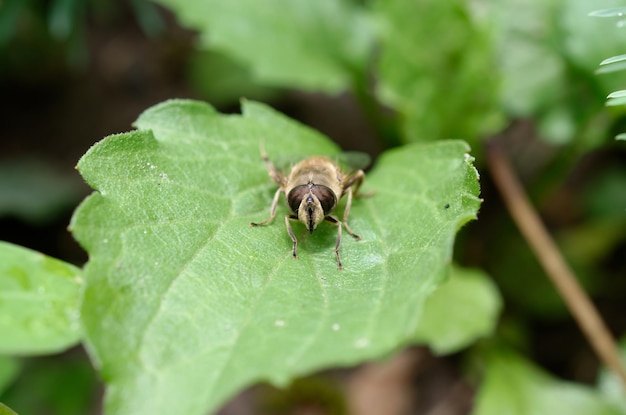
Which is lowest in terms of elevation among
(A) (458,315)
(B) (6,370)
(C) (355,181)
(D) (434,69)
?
(A) (458,315)

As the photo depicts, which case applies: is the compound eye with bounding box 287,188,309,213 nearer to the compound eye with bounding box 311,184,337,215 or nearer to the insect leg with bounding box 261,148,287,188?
the compound eye with bounding box 311,184,337,215

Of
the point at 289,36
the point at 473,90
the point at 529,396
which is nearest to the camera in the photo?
the point at 529,396

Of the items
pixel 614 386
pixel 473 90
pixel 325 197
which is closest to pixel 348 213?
pixel 325 197

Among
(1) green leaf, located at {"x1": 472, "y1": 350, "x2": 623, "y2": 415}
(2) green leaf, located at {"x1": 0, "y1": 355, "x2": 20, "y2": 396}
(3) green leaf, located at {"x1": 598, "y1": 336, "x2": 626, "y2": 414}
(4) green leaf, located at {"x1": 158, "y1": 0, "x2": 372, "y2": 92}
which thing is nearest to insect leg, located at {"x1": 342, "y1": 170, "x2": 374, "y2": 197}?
(4) green leaf, located at {"x1": 158, "y1": 0, "x2": 372, "y2": 92}

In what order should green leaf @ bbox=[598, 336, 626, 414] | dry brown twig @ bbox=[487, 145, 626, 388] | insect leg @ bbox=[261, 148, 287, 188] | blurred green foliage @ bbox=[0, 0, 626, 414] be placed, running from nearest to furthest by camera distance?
insect leg @ bbox=[261, 148, 287, 188], dry brown twig @ bbox=[487, 145, 626, 388], green leaf @ bbox=[598, 336, 626, 414], blurred green foliage @ bbox=[0, 0, 626, 414]

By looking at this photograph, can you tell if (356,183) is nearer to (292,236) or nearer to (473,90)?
(292,236)

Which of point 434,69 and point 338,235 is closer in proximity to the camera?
point 338,235
